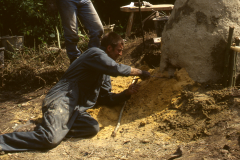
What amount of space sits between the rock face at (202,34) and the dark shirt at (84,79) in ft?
2.75

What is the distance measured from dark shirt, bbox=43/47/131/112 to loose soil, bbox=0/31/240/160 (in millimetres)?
413

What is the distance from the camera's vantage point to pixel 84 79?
3410 mm

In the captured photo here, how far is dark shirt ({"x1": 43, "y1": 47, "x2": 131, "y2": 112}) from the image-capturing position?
3.17m

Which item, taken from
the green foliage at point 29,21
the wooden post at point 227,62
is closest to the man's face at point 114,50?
the wooden post at point 227,62

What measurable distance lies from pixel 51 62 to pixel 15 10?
2128mm

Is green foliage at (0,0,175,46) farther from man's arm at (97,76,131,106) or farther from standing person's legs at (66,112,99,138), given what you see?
standing person's legs at (66,112,99,138)

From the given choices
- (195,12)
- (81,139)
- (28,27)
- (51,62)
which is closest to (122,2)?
(28,27)

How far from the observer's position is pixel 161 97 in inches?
145

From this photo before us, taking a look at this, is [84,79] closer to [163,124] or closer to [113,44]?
[113,44]

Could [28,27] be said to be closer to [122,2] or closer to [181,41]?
[122,2]

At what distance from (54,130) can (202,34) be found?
211 centimetres

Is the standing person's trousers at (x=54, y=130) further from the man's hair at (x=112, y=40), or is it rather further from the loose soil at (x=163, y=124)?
the man's hair at (x=112, y=40)

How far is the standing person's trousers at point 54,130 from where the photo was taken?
287 centimetres

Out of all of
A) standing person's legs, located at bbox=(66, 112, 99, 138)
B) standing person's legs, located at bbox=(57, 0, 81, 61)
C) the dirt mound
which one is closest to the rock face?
the dirt mound
